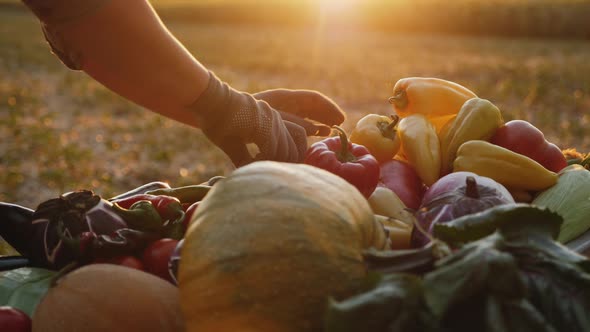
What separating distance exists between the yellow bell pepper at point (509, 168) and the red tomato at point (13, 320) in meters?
1.47

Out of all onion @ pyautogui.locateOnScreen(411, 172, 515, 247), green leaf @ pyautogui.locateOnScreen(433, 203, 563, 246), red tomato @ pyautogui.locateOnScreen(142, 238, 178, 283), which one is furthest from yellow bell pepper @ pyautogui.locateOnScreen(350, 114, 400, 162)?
green leaf @ pyautogui.locateOnScreen(433, 203, 563, 246)

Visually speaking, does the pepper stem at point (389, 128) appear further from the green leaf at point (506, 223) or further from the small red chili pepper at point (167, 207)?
the green leaf at point (506, 223)

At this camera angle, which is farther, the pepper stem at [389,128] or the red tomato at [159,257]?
the pepper stem at [389,128]

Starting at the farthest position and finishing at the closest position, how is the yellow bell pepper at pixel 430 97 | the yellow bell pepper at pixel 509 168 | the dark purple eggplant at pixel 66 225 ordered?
the yellow bell pepper at pixel 430 97, the yellow bell pepper at pixel 509 168, the dark purple eggplant at pixel 66 225

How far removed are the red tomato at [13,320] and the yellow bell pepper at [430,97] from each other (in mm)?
1658

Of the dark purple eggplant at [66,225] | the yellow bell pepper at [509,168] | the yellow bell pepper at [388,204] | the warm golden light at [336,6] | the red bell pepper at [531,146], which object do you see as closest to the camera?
the dark purple eggplant at [66,225]

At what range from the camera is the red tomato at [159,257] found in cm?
170

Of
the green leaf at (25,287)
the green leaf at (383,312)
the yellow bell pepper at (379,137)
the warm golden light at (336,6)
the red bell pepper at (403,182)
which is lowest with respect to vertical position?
the warm golden light at (336,6)

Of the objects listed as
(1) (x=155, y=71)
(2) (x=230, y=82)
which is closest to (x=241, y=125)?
(1) (x=155, y=71)

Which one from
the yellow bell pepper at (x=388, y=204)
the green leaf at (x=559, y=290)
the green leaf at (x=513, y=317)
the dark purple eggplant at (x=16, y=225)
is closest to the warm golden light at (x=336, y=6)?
the yellow bell pepper at (x=388, y=204)

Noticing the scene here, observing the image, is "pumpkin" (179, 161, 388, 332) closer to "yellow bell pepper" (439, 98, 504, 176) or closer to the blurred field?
"yellow bell pepper" (439, 98, 504, 176)

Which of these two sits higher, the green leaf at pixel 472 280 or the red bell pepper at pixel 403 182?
the green leaf at pixel 472 280

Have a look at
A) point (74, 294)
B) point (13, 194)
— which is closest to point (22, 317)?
point (74, 294)

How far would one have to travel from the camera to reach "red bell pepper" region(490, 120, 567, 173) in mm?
2314
